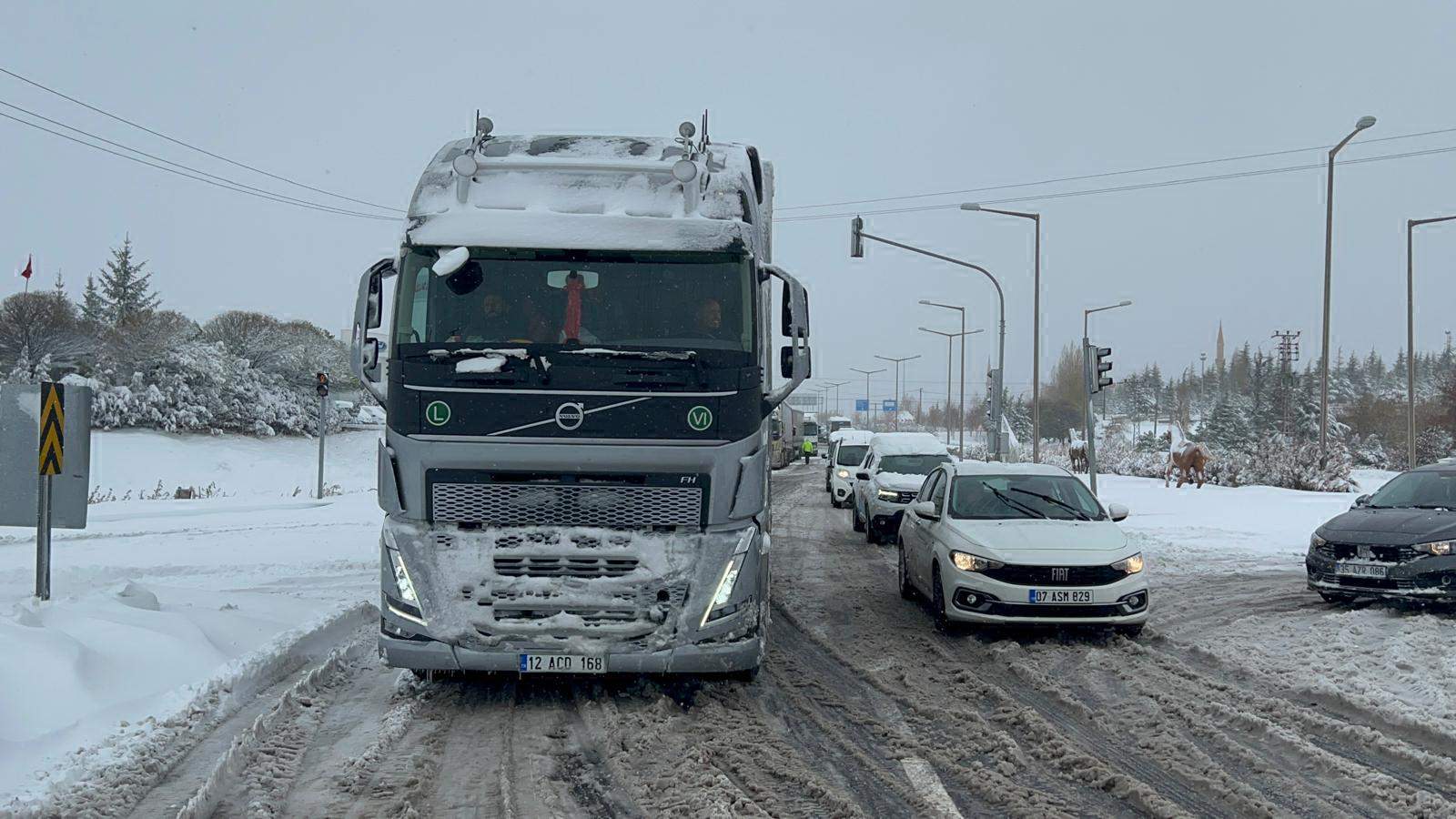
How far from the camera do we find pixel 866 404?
105m

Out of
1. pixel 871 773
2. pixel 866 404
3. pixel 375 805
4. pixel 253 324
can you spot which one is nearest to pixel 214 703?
pixel 375 805

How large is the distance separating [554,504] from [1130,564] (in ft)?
17.1

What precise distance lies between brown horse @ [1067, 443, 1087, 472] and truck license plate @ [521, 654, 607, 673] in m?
40.2

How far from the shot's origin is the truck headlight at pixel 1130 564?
9086 mm

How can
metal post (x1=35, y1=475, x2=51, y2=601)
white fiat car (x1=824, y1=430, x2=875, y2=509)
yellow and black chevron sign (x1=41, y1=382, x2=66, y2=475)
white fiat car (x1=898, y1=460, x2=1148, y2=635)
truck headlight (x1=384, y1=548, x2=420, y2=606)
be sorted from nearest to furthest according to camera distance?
truck headlight (x1=384, y1=548, x2=420, y2=606)
metal post (x1=35, y1=475, x2=51, y2=601)
yellow and black chevron sign (x1=41, y1=382, x2=66, y2=475)
white fiat car (x1=898, y1=460, x2=1148, y2=635)
white fiat car (x1=824, y1=430, x2=875, y2=509)

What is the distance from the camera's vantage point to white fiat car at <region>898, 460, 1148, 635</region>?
8969 millimetres

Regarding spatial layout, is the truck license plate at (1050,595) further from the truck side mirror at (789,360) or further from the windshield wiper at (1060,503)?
the truck side mirror at (789,360)

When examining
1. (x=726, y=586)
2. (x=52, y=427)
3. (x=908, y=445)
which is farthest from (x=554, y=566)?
(x=908, y=445)

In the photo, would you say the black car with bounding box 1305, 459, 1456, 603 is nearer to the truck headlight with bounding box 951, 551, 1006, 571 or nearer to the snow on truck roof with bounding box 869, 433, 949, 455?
the truck headlight with bounding box 951, 551, 1006, 571

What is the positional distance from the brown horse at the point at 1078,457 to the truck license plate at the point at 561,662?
40.2 m

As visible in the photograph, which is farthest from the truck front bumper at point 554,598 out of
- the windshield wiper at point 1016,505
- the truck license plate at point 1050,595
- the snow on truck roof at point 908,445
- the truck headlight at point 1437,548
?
the snow on truck roof at point 908,445

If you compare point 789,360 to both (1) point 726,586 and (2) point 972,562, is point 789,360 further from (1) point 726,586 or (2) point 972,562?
(2) point 972,562

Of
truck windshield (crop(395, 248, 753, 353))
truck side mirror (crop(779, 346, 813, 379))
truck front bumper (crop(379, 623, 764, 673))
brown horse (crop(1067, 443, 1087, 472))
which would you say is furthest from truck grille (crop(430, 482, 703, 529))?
brown horse (crop(1067, 443, 1087, 472))

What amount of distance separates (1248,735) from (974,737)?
1571 mm
